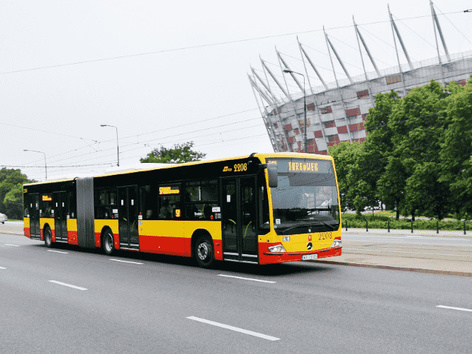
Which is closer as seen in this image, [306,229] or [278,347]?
[278,347]

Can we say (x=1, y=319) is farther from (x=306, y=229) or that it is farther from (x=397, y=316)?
(x=306, y=229)

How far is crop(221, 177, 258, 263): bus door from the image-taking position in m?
12.5

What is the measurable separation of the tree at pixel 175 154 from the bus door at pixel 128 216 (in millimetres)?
47434

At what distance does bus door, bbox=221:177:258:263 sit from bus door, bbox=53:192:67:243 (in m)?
11.0

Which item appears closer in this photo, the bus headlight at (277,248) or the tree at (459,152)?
the bus headlight at (277,248)

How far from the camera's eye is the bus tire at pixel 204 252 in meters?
13.8

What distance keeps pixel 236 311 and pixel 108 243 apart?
38.7ft

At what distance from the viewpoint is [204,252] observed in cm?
1405

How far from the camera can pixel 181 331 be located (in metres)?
6.81

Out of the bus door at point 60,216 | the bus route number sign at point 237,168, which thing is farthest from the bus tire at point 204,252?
the bus door at point 60,216

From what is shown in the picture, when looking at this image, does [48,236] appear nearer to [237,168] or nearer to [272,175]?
[237,168]

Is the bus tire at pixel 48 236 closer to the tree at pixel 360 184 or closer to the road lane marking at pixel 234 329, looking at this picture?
the road lane marking at pixel 234 329

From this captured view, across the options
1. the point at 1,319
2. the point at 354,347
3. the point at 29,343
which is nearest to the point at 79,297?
the point at 1,319

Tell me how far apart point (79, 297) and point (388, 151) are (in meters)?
33.4
